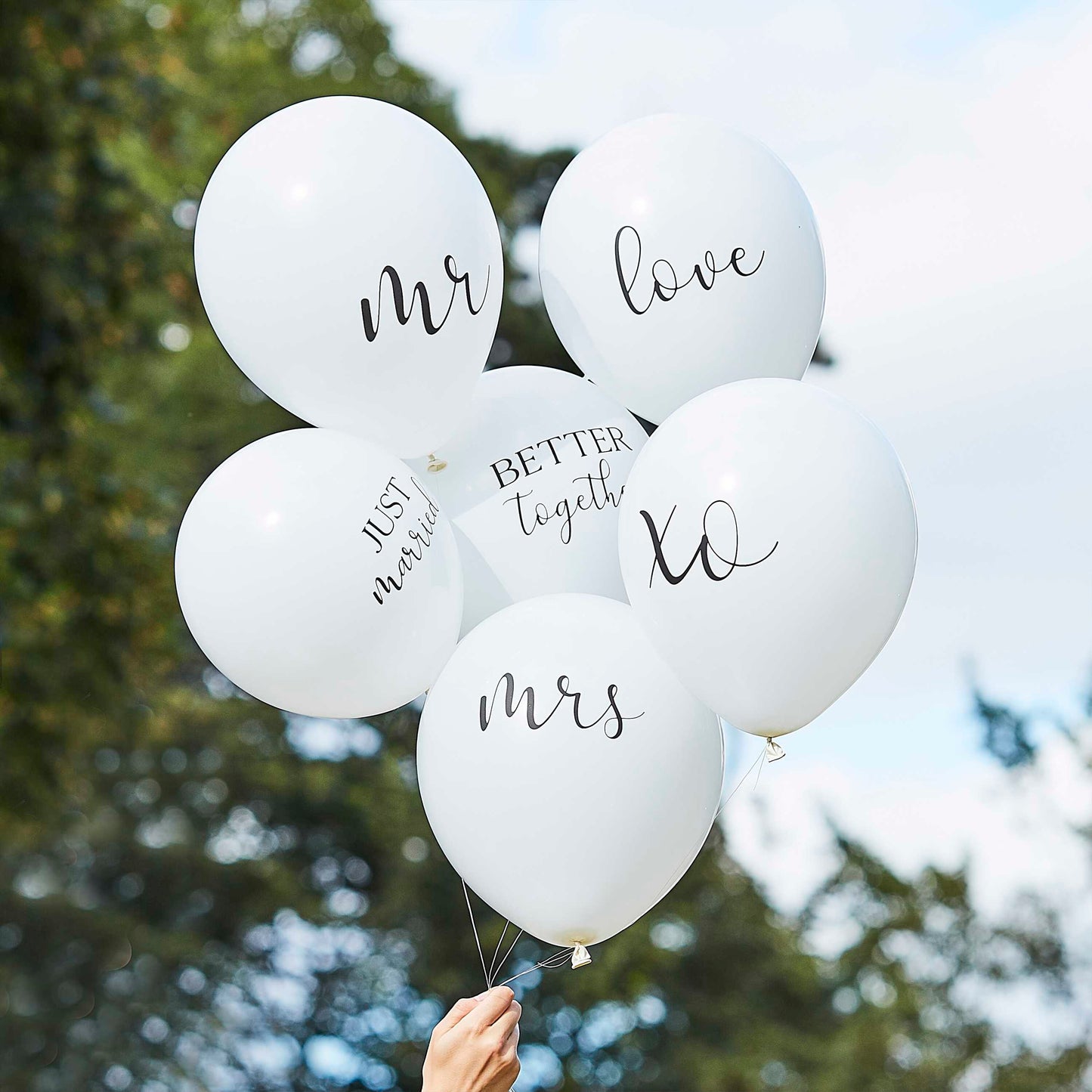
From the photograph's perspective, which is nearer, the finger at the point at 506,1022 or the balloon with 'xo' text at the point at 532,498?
the finger at the point at 506,1022

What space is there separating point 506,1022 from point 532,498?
26.7 inches

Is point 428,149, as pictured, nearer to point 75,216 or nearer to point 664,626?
point 664,626

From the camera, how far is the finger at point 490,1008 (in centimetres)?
146

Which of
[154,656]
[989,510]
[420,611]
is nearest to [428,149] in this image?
[420,611]

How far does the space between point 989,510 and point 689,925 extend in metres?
2.77

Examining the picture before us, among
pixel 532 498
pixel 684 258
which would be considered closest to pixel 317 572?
pixel 532 498

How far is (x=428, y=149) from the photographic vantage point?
1.71m

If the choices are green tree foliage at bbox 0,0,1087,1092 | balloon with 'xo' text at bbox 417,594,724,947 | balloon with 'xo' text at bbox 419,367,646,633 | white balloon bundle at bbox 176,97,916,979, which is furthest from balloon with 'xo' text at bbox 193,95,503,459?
green tree foliage at bbox 0,0,1087,1092

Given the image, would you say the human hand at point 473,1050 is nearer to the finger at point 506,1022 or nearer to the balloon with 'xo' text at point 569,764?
the finger at point 506,1022

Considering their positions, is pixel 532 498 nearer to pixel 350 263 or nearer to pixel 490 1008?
pixel 350 263

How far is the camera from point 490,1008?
4.85 feet

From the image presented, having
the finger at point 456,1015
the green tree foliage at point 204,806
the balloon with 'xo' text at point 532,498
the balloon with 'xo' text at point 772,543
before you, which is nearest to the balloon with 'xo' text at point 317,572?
the balloon with 'xo' text at point 532,498

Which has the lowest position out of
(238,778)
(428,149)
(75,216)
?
(238,778)

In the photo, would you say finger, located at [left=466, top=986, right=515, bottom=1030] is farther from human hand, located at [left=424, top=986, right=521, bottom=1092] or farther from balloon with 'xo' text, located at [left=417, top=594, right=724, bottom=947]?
balloon with 'xo' text, located at [left=417, top=594, right=724, bottom=947]
